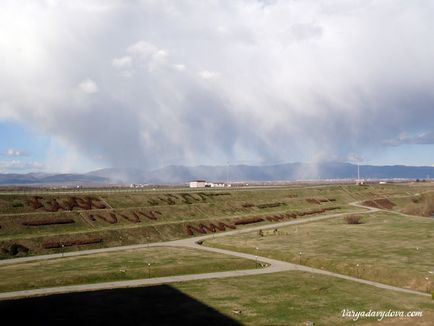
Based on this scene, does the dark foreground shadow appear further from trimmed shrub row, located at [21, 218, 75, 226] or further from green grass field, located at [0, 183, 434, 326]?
trimmed shrub row, located at [21, 218, 75, 226]

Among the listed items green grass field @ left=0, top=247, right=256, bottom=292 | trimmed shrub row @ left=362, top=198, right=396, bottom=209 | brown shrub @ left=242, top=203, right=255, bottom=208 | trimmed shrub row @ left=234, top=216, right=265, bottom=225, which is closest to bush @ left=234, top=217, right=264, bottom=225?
trimmed shrub row @ left=234, top=216, right=265, bottom=225

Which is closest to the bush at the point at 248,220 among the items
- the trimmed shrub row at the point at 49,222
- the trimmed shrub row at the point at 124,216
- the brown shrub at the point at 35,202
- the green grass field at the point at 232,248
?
the green grass field at the point at 232,248

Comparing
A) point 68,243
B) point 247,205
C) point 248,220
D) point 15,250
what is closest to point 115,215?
point 68,243

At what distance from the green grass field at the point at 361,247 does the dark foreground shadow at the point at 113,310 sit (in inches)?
1037

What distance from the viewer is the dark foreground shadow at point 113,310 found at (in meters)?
40.8

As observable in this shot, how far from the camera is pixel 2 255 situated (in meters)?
74.2

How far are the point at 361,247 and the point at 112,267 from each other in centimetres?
4269

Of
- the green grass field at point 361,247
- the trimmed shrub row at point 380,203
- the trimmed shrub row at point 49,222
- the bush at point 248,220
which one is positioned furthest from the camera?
the trimmed shrub row at point 380,203

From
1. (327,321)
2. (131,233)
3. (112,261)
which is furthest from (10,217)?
(327,321)

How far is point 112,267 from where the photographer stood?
64125mm

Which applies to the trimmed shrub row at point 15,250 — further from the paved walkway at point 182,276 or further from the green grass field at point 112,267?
the green grass field at point 112,267

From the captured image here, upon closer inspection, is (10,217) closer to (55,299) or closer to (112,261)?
(112,261)

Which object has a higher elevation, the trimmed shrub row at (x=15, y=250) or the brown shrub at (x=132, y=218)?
the brown shrub at (x=132, y=218)

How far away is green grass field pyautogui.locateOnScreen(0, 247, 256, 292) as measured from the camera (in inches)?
2180
